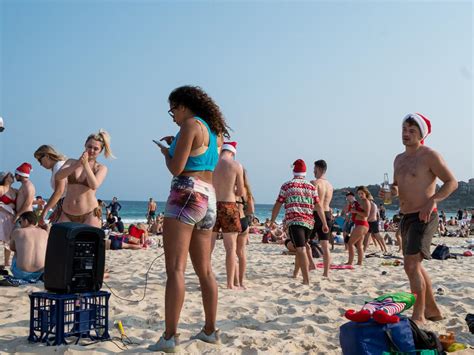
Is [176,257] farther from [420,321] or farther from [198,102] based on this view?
[420,321]

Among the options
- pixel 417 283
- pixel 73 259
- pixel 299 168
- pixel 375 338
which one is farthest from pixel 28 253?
pixel 375 338

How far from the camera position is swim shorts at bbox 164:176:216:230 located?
3.17 meters

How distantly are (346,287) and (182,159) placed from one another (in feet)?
11.6

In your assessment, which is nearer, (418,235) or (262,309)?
(418,235)

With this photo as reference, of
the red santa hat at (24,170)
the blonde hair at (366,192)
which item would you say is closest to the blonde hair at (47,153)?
the red santa hat at (24,170)

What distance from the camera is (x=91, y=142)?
16.1ft

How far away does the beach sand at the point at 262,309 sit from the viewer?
338 cm

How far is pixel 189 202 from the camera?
3184 millimetres

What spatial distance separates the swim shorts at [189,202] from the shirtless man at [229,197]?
225 cm

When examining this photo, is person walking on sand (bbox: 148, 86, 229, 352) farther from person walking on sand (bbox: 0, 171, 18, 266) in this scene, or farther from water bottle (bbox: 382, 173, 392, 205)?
person walking on sand (bbox: 0, 171, 18, 266)

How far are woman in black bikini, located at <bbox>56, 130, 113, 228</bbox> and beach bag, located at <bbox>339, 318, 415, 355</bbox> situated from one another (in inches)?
115

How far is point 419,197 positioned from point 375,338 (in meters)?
1.60

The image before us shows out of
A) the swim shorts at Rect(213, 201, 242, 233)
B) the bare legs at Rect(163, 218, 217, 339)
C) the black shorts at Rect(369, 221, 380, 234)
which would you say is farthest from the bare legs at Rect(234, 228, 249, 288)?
the black shorts at Rect(369, 221, 380, 234)

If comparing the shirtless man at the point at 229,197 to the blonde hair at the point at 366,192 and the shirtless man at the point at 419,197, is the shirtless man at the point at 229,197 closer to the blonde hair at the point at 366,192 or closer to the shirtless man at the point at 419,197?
the shirtless man at the point at 419,197
